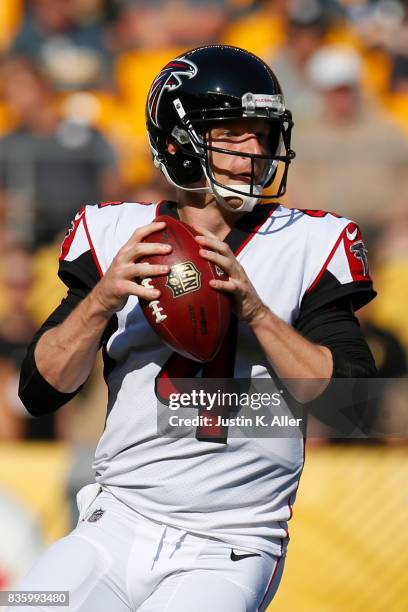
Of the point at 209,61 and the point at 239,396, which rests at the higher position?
the point at 209,61

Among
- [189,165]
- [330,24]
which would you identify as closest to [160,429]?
[189,165]

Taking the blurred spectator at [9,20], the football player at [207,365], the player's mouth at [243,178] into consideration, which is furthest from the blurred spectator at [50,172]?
the player's mouth at [243,178]

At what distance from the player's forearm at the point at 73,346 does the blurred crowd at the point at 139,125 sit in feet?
8.87

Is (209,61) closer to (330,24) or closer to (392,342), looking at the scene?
(392,342)

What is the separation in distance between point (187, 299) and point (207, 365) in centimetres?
29

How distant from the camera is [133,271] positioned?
2.15m

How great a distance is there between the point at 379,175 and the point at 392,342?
4.70ft

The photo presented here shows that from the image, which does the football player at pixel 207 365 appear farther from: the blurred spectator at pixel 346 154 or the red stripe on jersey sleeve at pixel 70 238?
→ the blurred spectator at pixel 346 154

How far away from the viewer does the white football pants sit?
2.18m

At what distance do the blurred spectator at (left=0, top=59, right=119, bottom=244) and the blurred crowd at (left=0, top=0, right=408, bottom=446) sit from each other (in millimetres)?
10

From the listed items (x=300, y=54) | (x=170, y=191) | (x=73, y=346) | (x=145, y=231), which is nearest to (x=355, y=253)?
(x=145, y=231)

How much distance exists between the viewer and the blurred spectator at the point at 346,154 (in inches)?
247

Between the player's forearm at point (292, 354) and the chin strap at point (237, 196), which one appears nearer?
the player's forearm at point (292, 354)

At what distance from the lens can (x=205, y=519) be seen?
2.33 metres
